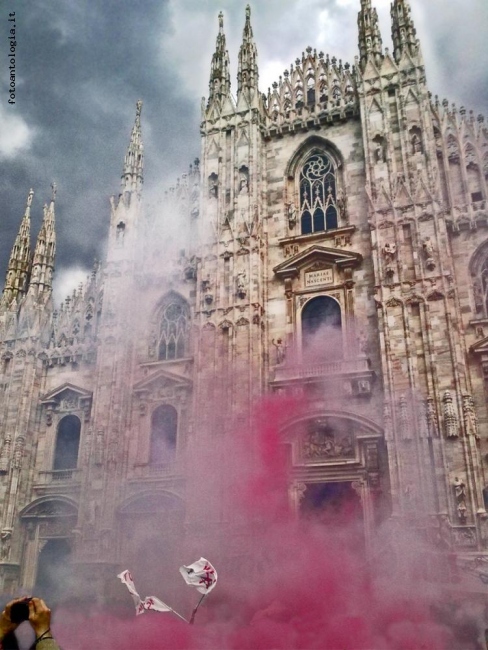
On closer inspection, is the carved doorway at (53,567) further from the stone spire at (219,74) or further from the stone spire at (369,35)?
the stone spire at (369,35)

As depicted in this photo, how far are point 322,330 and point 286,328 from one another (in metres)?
1.46

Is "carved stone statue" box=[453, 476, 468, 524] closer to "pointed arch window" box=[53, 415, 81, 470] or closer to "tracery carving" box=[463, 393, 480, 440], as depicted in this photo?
"tracery carving" box=[463, 393, 480, 440]

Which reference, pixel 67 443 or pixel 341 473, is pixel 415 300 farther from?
pixel 67 443

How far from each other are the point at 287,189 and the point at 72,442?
48.7 feet

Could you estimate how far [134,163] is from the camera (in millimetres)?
31062

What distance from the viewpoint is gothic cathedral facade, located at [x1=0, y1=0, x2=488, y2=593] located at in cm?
2150

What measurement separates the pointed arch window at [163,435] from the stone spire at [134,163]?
11242mm

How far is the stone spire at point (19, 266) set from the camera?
105 ft

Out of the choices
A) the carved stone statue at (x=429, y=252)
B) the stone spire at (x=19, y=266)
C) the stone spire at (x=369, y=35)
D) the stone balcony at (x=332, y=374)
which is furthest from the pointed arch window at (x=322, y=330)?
the stone spire at (x=19, y=266)

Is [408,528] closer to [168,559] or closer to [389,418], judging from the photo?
[389,418]

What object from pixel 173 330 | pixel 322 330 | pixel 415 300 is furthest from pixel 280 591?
pixel 173 330

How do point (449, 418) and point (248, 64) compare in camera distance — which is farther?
point (248, 64)

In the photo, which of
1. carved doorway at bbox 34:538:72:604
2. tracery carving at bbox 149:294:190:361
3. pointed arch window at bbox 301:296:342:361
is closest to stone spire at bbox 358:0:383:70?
pointed arch window at bbox 301:296:342:361

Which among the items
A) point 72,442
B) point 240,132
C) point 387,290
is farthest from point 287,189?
point 72,442
